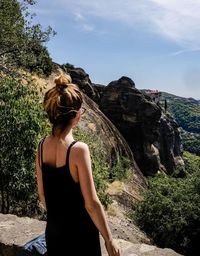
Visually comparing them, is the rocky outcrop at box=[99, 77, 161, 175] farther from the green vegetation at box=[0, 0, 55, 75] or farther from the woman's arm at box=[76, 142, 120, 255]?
the woman's arm at box=[76, 142, 120, 255]

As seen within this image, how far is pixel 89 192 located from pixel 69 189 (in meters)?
0.19

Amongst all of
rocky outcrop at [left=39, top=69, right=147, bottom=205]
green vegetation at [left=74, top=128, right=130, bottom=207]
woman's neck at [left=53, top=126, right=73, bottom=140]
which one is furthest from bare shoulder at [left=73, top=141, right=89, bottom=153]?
rocky outcrop at [left=39, top=69, right=147, bottom=205]

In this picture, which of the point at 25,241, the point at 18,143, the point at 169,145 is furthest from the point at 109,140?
the point at 169,145

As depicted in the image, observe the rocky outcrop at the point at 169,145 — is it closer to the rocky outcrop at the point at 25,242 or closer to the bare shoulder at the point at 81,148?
the rocky outcrop at the point at 25,242

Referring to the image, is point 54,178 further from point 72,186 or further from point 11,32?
point 11,32

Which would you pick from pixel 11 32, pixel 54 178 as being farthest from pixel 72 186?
pixel 11 32

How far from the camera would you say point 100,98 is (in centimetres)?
6494

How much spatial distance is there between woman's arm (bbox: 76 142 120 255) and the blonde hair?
11.1 inches

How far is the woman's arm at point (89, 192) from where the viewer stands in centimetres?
363

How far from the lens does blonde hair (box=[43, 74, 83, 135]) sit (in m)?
3.74

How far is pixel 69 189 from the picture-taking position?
3.75m

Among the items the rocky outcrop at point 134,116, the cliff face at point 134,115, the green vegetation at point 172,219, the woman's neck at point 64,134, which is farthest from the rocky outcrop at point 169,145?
the woman's neck at point 64,134

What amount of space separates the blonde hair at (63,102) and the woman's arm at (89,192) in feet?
0.93

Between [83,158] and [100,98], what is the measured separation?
61474mm
